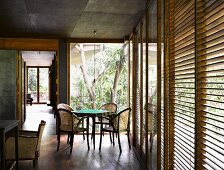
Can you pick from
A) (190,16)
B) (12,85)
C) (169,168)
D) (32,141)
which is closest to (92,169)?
(32,141)

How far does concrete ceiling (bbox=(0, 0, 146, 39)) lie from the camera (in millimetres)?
4645

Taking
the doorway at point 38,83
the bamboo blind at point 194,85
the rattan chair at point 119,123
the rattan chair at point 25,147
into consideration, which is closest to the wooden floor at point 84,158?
the rattan chair at point 25,147

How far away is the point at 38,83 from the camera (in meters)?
19.2

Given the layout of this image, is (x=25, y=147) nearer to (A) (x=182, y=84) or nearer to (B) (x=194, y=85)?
(A) (x=182, y=84)

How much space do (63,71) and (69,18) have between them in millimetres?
2294

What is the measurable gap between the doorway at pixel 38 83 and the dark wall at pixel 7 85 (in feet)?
38.5

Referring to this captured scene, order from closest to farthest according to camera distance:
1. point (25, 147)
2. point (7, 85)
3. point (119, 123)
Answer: point (25, 147) < point (119, 123) < point (7, 85)

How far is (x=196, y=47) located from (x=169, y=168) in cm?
136

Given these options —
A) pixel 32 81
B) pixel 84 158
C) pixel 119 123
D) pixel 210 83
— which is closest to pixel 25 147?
pixel 84 158

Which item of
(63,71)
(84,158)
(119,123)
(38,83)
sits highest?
(63,71)

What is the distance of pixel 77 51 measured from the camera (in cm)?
→ 786

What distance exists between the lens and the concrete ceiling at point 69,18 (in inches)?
183

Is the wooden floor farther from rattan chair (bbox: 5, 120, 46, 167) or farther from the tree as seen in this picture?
the tree

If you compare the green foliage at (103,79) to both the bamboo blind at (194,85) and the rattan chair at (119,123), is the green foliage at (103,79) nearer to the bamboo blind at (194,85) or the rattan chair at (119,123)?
the rattan chair at (119,123)
